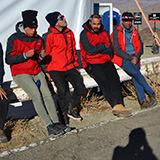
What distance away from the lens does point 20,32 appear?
3.83 m

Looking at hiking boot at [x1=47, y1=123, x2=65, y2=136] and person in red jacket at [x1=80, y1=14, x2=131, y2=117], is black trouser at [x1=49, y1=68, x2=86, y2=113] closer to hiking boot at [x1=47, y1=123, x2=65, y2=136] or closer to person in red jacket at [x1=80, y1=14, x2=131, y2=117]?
person in red jacket at [x1=80, y1=14, x2=131, y2=117]

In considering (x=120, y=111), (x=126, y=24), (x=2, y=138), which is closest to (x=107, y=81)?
(x=120, y=111)

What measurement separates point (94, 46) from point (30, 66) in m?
1.12

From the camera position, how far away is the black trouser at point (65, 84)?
408cm

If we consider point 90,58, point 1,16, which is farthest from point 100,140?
point 1,16

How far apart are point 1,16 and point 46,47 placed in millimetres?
1204

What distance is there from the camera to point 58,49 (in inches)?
165

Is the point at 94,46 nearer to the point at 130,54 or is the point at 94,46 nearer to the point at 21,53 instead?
the point at 130,54

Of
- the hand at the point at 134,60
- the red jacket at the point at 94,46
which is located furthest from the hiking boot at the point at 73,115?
the hand at the point at 134,60

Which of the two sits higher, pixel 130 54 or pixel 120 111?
pixel 130 54

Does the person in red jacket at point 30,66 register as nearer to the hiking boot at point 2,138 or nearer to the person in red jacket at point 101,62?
the hiking boot at point 2,138

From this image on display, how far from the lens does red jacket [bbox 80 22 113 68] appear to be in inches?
174

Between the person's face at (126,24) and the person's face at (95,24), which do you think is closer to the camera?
the person's face at (95,24)

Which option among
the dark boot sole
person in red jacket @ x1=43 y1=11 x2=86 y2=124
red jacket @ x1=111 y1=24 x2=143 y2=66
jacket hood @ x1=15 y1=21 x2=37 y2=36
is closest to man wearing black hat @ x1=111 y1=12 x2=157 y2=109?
red jacket @ x1=111 y1=24 x2=143 y2=66
